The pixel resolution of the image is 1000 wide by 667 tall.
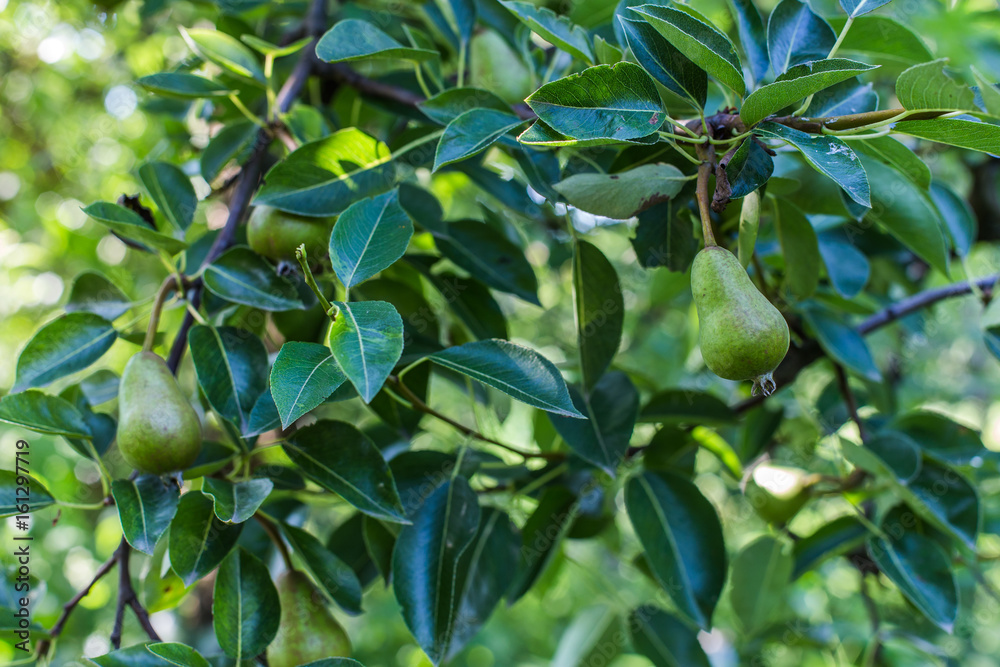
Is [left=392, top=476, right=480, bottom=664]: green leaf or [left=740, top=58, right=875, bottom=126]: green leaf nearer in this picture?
[left=740, top=58, right=875, bottom=126]: green leaf

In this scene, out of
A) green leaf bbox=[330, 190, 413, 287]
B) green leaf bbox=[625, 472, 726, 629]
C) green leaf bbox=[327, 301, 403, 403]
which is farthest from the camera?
green leaf bbox=[625, 472, 726, 629]

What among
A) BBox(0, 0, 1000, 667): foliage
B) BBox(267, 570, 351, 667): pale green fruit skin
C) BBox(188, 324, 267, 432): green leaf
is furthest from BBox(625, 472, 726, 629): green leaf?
BBox(188, 324, 267, 432): green leaf

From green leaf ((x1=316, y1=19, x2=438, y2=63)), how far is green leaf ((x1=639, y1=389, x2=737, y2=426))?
1.69 feet

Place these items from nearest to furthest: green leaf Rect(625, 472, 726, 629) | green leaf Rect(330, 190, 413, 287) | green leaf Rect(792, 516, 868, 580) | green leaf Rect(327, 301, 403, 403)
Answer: green leaf Rect(327, 301, 403, 403), green leaf Rect(330, 190, 413, 287), green leaf Rect(625, 472, 726, 629), green leaf Rect(792, 516, 868, 580)

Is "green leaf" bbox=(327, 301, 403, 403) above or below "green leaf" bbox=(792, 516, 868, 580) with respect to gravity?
above

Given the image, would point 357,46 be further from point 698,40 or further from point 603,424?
point 603,424

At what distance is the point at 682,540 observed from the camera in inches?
32.4

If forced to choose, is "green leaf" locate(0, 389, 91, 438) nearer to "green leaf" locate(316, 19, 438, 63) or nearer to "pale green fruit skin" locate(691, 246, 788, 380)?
"green leaf" locate(316, 19, 438, 63)

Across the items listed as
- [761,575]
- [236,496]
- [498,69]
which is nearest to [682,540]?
[761,575]

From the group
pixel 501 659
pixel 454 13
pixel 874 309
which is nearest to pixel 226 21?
pixel 454 13

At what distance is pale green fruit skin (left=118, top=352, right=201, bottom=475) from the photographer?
622mm

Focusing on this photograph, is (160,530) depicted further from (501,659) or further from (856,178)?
(501,659)

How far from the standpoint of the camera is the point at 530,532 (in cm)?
85

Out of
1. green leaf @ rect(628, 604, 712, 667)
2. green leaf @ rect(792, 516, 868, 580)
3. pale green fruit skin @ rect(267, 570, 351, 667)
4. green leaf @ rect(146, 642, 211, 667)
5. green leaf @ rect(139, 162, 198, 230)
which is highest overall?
green leaf @ rect(139, 162, 198, 230)
